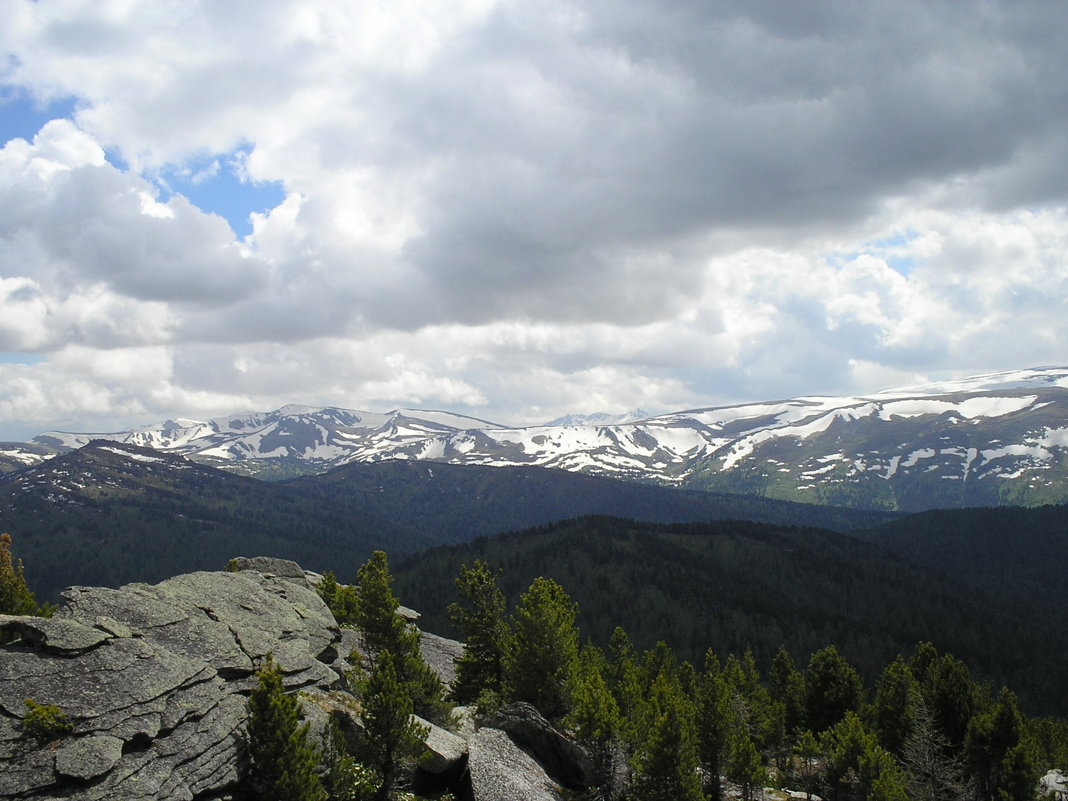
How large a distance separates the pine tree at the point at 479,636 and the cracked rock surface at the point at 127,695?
26.1 m

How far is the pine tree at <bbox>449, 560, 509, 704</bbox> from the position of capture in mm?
68375

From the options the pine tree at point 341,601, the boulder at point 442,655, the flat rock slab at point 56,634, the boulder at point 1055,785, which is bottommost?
the boulder at point 1055,785

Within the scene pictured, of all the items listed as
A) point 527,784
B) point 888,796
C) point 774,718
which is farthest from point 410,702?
point 774,718

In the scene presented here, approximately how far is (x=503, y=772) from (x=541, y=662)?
1627cm

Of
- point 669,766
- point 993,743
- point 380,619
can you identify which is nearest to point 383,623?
point 380,619

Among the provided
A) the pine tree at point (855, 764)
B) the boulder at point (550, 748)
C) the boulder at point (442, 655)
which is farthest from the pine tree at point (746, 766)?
the boulder at point (442, 655)

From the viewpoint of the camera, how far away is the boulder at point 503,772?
36.1 meters

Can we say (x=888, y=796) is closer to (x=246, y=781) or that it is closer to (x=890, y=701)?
(x=890, y=701)

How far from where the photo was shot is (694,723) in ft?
166

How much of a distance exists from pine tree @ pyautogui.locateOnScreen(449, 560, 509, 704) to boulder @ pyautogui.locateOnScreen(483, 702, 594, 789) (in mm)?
22833

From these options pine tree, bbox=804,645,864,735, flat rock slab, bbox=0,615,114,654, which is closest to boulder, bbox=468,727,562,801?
flat rock slab, bbox=0,615,114,654

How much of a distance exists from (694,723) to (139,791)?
3768 cm

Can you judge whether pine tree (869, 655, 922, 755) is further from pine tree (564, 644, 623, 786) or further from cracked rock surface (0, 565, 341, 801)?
cracked rock surface (0, 565, 341, 801)

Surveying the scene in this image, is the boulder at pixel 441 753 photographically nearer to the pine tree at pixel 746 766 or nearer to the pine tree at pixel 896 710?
the pine tree at pixel 746 766
